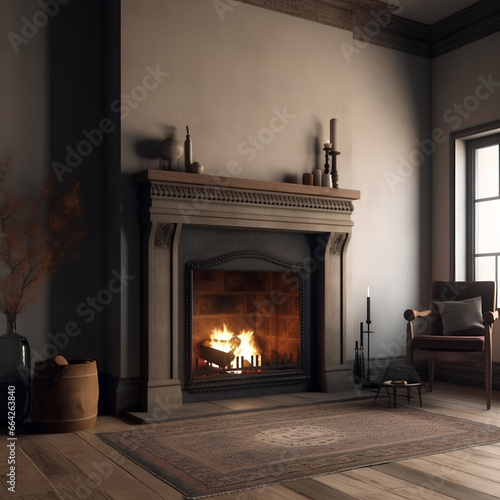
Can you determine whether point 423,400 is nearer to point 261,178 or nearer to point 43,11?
point 261,178

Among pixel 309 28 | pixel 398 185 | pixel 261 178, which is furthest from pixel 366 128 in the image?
pixel 261 178

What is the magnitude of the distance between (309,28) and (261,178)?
1320 mm

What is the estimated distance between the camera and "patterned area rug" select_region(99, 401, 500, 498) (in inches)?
114

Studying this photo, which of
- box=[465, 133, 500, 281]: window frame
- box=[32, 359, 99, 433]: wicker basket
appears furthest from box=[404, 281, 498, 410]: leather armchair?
box=[32, 359, 99, 433]: wicker basket

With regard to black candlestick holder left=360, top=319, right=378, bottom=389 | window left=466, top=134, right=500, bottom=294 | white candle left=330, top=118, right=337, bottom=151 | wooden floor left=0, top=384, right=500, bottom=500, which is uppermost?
white candle left=330, top=118, right=337, bottom=151

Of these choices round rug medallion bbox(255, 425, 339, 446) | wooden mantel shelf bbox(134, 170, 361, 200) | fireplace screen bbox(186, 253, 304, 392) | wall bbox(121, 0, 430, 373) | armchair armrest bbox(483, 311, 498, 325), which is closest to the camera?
round rug medallion bbox(255, 425, 339, 446)

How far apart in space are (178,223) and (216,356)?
3.52 feet

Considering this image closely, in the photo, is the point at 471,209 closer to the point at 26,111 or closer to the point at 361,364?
the point at 361,364

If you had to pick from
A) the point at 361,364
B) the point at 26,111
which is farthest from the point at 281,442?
the point at 26,111

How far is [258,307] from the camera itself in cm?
504

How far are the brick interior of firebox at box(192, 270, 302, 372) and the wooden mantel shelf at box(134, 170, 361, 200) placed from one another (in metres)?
0.69

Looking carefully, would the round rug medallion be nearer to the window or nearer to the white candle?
the white candle

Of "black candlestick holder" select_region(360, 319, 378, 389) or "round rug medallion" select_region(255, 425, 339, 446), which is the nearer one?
"round rug medallion" select_region(255, 425, 339, 446)

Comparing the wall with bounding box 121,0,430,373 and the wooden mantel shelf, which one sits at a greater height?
the wall with bounding box 121,0,430,373
